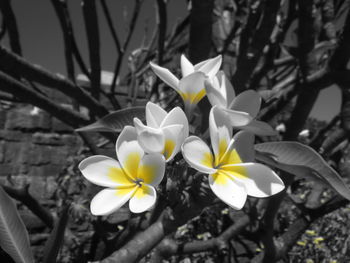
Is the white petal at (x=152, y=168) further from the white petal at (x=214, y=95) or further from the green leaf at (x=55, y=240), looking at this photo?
the green leaf at (x=55, y=240)

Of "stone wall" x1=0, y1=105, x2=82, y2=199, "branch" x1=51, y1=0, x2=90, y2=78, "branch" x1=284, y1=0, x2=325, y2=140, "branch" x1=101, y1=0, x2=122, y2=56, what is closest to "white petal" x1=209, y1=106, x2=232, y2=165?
"branch" x1=284, y1=0, x2=325, y2=140

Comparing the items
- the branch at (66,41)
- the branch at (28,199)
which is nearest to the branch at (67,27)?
the branch at (66,41)

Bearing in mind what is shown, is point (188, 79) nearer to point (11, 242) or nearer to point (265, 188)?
point (265, 188)

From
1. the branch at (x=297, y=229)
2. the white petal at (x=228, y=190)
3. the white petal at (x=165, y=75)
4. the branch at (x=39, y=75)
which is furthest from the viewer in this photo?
the branch at (x=297, y=229)

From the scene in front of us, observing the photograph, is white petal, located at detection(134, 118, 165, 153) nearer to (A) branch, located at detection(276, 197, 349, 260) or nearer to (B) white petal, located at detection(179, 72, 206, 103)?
(B) white petal, located at detection(179, 72, 206, 103)

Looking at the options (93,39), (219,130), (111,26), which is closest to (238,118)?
(219,130)

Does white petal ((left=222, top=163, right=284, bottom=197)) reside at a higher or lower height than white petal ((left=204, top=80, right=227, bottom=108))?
lower
